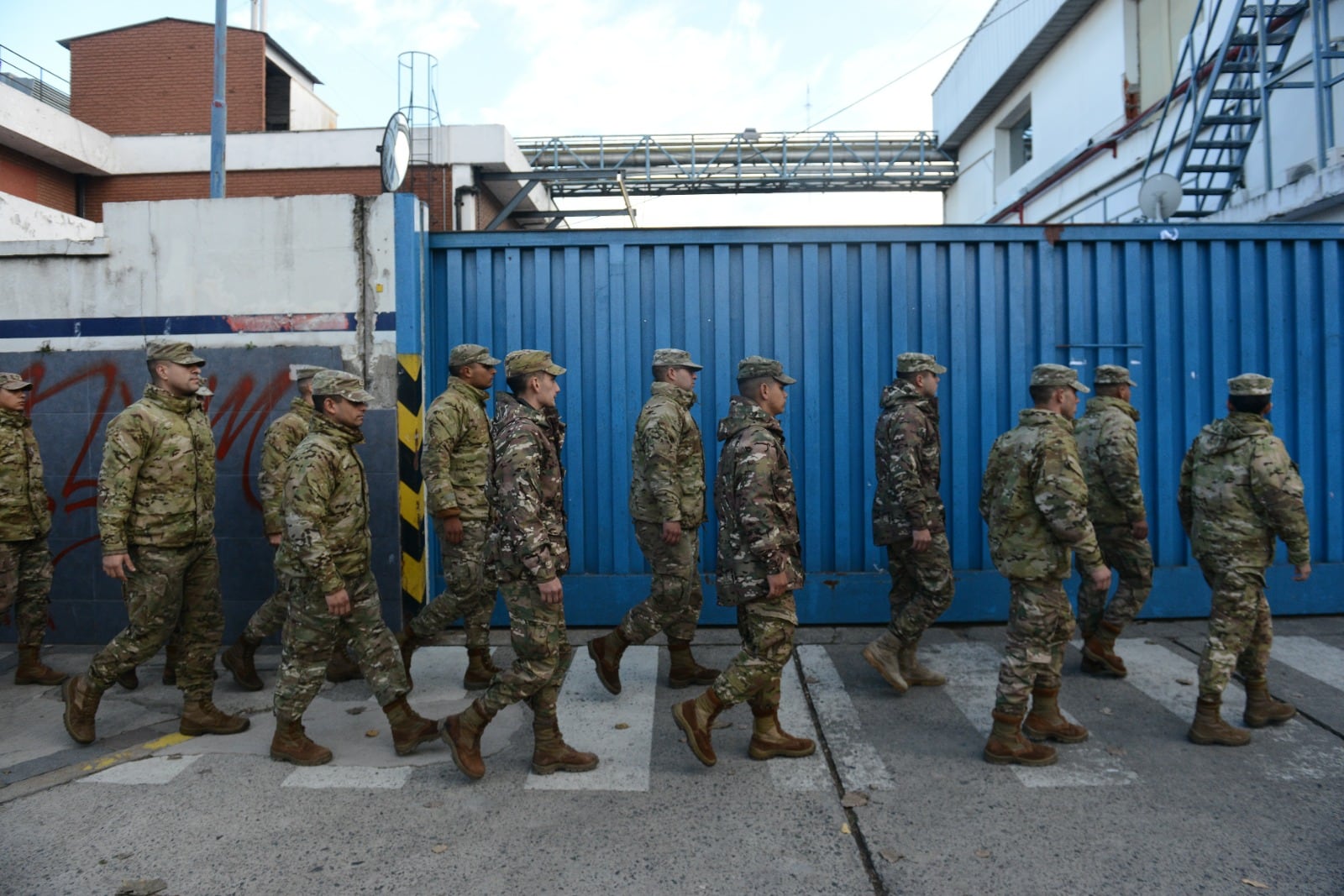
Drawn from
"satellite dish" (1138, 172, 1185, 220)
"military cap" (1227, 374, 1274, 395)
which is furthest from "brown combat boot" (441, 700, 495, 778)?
"satellite dish" (1138, 172, 1185, 220)

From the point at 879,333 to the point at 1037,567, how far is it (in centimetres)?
280

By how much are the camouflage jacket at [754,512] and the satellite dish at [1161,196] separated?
5.61m

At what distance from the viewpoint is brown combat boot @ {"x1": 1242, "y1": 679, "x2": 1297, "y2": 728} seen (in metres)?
4.31

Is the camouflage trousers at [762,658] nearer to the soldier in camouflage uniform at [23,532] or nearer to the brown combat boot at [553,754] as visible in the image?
the brown combat boot at [553,754]

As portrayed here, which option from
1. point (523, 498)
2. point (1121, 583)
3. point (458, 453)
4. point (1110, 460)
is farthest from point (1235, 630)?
point (458, 453)

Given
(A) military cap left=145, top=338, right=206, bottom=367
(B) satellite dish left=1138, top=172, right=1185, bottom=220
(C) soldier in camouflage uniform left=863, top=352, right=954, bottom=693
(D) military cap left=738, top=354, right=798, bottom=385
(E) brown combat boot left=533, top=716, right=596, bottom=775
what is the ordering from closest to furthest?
(E) brown combat boot left=533, top=716, right=596, bottom=775 < (D) military cap left=738, top=354, right=798, bottom=385 < (A) military cap left=145, top=338, right=206, bottom=367 < (C) soldier in camouflage uniform left=863, top=352, right=954, bottom=693 < (B) satellite dish left=1138, top=172, right=1185, bottom=220

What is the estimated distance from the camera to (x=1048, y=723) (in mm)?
4137

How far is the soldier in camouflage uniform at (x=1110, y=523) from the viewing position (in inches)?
195

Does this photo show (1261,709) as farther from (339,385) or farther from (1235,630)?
(339,385)

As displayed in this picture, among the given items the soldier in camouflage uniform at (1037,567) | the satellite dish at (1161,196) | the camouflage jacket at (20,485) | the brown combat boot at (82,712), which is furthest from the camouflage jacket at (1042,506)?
the camouflage jacket at (20,485)

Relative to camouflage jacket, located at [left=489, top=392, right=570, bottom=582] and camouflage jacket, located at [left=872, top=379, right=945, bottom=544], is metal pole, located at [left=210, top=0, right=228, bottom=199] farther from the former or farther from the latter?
camouflage jacket, located at [left=872, top=379, right=945, bottom=544]

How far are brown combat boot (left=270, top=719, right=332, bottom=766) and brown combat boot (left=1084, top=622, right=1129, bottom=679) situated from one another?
4.16 m

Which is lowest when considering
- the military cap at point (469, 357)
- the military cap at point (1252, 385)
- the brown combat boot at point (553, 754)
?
the brown combat boot at point (553, 754)

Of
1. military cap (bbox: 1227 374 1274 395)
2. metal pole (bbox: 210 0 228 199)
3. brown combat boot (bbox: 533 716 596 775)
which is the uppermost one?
metal pole (bbox: 210 0 228 199)
